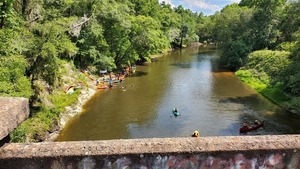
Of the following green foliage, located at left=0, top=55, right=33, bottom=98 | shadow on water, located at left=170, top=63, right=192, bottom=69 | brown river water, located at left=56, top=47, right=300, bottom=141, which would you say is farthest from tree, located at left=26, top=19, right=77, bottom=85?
shadow on water, located at left=170, top=63, right=192, bottom=69

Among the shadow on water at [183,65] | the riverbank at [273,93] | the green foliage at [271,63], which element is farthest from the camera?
the shadow on water at [183,65]

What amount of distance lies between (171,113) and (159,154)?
899 inches

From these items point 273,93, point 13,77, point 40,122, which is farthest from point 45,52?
point 273,93

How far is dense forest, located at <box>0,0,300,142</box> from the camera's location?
60.4 feet

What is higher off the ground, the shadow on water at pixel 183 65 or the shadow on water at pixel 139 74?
the shadow on water at pixel 183 65

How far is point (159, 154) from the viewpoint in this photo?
309 centimetres

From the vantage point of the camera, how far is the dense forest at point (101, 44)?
1841 centimetres

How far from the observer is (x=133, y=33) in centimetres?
4519

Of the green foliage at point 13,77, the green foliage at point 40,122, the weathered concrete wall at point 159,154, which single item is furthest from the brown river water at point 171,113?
the weathered concrete wall at point 159,154

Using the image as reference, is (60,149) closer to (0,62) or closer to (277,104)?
(0,62)

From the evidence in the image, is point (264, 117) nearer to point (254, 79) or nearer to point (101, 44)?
point (254, 79)

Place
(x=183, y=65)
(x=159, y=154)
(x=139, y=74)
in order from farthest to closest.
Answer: (x=183, y=65)
(x=139, y=74)
(x=159, y=154)

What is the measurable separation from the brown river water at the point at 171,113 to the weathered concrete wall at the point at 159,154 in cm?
1806

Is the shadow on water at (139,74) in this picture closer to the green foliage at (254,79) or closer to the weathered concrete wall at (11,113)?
the green foliage at (254,79)
